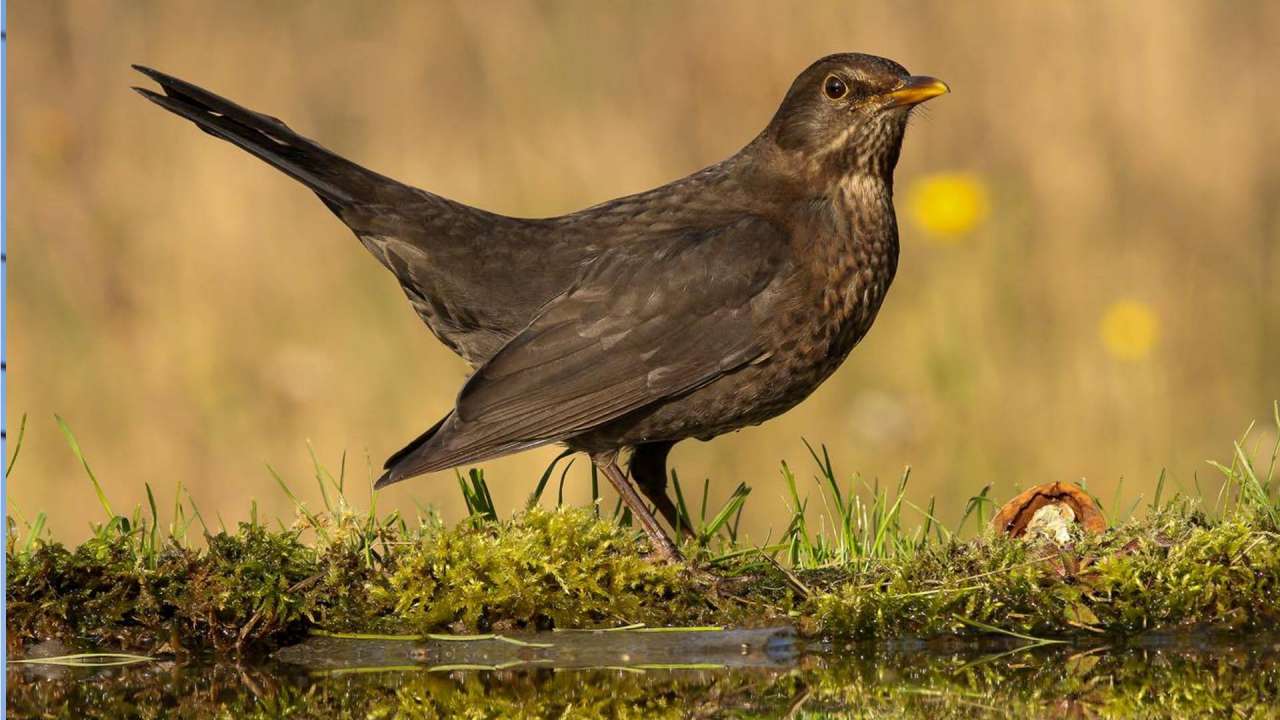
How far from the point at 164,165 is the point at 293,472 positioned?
66.2 inches

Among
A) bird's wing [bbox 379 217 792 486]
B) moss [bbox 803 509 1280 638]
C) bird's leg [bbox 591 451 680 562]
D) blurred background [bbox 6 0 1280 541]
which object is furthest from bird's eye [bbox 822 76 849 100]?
blurred background [bbox 6 0 1280 541]

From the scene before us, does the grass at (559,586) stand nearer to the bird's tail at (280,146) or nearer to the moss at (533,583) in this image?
the moss at (533,583)

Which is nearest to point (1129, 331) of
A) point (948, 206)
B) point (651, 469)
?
point (948, 206)

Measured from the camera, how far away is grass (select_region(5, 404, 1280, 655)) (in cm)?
318

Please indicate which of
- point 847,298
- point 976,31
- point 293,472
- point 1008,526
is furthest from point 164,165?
point 1008,526

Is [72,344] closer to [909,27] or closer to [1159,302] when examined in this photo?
[909,27]

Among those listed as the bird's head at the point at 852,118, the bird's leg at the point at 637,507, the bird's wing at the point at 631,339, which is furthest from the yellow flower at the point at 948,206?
the bird's leg at the point at 637,507

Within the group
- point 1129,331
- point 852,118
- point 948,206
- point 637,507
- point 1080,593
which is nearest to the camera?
point 1080,593

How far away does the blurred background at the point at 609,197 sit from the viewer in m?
6.42

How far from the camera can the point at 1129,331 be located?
6.35m

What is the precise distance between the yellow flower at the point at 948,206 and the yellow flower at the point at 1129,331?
25.8 inches

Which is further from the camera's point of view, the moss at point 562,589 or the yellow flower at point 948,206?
the yellow flower at point 948,206

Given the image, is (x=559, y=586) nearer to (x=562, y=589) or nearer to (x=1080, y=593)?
(x=562, y=589)

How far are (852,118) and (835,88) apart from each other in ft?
0.32
